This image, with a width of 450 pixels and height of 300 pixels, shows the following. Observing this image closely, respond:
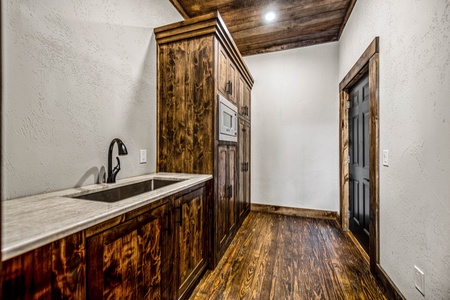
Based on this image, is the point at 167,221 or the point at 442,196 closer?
the point at 442,196

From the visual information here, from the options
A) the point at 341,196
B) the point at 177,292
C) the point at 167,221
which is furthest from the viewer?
the point at 341,196

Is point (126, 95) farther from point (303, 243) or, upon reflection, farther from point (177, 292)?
point (303, 243)

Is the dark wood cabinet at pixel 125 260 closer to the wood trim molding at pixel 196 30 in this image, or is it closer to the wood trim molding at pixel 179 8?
the wood trim molding at pixel 196 30

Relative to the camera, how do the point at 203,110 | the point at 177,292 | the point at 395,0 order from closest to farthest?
the point at 177,292
the point at 395,0
the point at 203,110

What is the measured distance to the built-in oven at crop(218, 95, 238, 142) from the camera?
221 cm

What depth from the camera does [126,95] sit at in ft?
6.26

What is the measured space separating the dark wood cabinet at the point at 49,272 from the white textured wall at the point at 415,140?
1.77 metres

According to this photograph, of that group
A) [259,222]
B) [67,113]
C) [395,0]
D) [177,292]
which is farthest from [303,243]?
[67,113]

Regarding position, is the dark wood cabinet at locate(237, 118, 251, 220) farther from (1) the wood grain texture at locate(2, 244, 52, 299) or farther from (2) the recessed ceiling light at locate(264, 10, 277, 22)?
(1) the wood grain texture at locate(2, 244, 52, 299)

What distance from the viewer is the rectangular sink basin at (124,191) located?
1483 millimetres

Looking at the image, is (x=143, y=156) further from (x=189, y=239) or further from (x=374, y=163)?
(x=374, y=163)

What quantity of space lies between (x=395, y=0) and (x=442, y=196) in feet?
4.72

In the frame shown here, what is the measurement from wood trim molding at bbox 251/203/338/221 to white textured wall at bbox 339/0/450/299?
1591mm

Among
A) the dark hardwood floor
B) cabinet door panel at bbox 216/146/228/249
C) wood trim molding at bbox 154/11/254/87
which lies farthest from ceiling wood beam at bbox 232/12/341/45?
the dark hardwood floor
